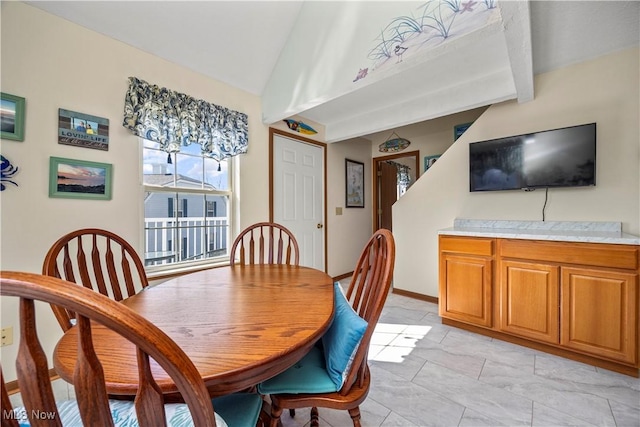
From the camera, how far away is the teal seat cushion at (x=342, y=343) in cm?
94

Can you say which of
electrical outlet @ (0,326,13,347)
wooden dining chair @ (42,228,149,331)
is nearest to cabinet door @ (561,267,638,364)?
wooden dining chair @ (42,228,149,331)

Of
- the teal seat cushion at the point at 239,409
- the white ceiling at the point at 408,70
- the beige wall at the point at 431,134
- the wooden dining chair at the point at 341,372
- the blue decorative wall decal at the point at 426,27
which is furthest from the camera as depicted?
the beige wall at the point at 431,134

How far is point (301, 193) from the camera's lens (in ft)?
11.9

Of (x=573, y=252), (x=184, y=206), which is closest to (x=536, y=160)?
(x=573, y=252)

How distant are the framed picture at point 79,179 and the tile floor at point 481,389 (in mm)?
1259

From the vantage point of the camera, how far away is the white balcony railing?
2.36 metres

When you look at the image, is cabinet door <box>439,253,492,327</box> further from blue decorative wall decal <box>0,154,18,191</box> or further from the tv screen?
blue decorative wall decal <box>0,154,18,191</box>

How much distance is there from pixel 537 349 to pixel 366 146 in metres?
3.55

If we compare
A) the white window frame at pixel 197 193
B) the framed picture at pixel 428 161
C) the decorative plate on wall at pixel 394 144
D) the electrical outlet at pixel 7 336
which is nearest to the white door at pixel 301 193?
the white window frame at pixel 197 193

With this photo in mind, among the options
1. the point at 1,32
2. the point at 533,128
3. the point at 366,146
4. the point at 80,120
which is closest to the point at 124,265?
the point at 80,120

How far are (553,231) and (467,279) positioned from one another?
0.81 meters

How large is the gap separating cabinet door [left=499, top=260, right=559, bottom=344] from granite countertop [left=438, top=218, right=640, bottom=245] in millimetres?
225

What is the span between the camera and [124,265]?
1.42 meters

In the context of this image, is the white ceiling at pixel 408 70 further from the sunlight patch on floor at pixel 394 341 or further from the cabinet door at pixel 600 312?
the sunlight patch on floor at pixel 394 341
